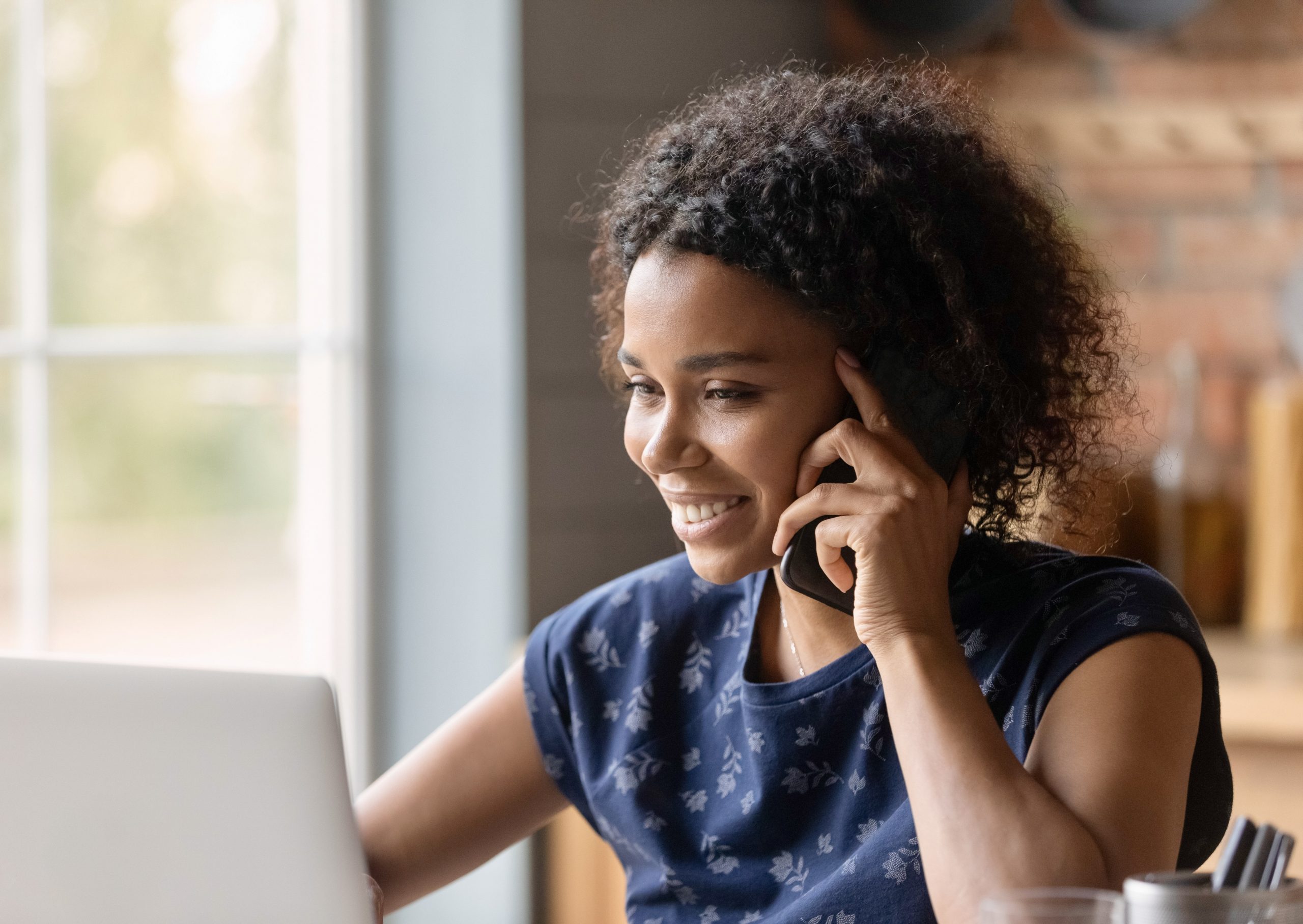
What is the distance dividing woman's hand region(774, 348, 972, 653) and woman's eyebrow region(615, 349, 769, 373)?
0.25 ft

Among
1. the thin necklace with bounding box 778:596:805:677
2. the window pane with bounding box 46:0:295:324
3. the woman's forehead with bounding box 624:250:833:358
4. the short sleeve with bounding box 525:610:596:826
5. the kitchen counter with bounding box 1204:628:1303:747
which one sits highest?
the window pane with bounding box 46:0:295:324

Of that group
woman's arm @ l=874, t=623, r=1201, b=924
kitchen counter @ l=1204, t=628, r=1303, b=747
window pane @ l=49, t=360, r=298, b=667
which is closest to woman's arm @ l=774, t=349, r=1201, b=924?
woman's arm @ l=874, t=623, r=1201, b=924

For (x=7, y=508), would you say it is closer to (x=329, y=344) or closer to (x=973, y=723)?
(x=329, y=344)

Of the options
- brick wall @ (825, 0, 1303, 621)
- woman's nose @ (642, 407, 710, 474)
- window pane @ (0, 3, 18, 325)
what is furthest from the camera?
brick wall @ (825, 0, 1303, 621)

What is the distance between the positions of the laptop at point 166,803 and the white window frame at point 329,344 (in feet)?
4.56

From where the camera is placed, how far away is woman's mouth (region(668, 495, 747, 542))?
3.85ft

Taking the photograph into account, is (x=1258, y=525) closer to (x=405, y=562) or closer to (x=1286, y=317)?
(x=1286, y=317)

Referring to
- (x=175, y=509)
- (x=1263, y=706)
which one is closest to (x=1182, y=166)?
(x=1263, y=706)

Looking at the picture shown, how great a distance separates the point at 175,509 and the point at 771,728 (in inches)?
59.6

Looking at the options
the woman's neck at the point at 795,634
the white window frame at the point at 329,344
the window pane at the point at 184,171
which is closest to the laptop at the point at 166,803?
the woman's neck at the point at 795,634

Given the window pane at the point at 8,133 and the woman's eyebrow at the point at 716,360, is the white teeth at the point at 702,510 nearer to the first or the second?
the woman's eyebrow at the point at 716,360

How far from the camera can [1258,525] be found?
2238mm

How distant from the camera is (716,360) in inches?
44.2

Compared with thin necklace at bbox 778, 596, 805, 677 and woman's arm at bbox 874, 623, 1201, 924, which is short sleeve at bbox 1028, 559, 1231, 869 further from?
thin necklace at bbox 778, 596, 805, 677
